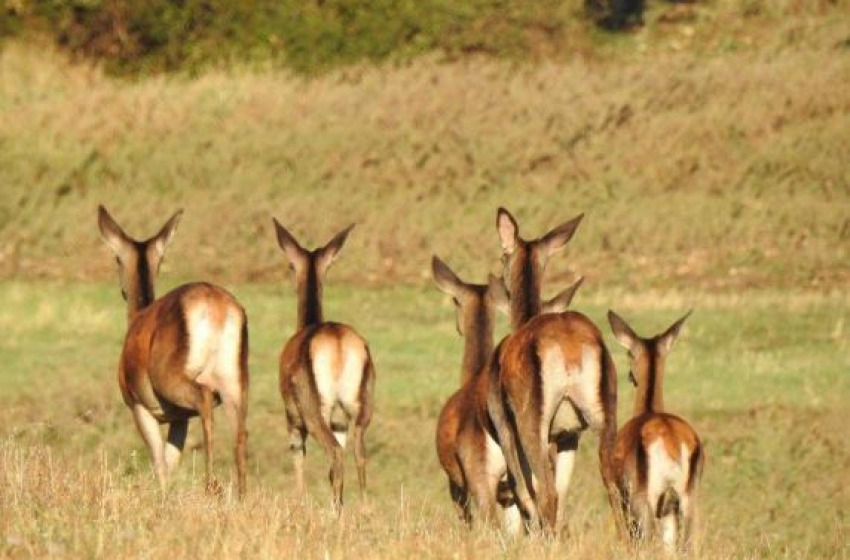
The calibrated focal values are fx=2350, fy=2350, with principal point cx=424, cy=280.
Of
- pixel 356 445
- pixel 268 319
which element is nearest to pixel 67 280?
pixel 268 319

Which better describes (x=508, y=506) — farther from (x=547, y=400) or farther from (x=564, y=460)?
(x=547, y=400)

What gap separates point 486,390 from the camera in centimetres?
1350

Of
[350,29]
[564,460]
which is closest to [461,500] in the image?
[564,460]

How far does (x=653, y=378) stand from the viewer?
1508cm

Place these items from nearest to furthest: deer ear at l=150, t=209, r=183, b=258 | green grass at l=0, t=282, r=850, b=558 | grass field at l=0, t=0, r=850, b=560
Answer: green grass at l=0, t=282, r=850, b=558 < deer ear at l=150, t=209, r=183, b=258 < grass field at l=0, t=0, r=850, b=560

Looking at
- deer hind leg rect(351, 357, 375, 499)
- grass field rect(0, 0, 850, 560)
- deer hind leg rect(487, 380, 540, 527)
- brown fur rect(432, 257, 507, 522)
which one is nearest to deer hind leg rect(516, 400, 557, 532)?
deer hind leg rect(487, 380, 540, 527)

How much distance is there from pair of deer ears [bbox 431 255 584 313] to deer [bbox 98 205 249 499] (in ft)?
4.38

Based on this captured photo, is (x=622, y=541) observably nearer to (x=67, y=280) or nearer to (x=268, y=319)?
(x=268, y=319)

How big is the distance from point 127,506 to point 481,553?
1676 millimetres

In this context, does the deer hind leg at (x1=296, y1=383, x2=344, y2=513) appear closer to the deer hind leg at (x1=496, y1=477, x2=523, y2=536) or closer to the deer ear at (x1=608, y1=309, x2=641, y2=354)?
the deer ear at (x1=608, y1=309, x2=641, y2=354)

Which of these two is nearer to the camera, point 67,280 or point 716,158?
point 67,280

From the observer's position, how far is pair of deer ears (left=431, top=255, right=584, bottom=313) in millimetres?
14797

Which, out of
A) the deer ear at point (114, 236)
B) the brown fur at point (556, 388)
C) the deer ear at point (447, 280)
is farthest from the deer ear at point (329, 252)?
the brown fur at point (556, 388)

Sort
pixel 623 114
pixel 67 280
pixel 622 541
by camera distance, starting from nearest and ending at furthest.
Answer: pixel 622 541, pixel 67 280, pixel 623 114
